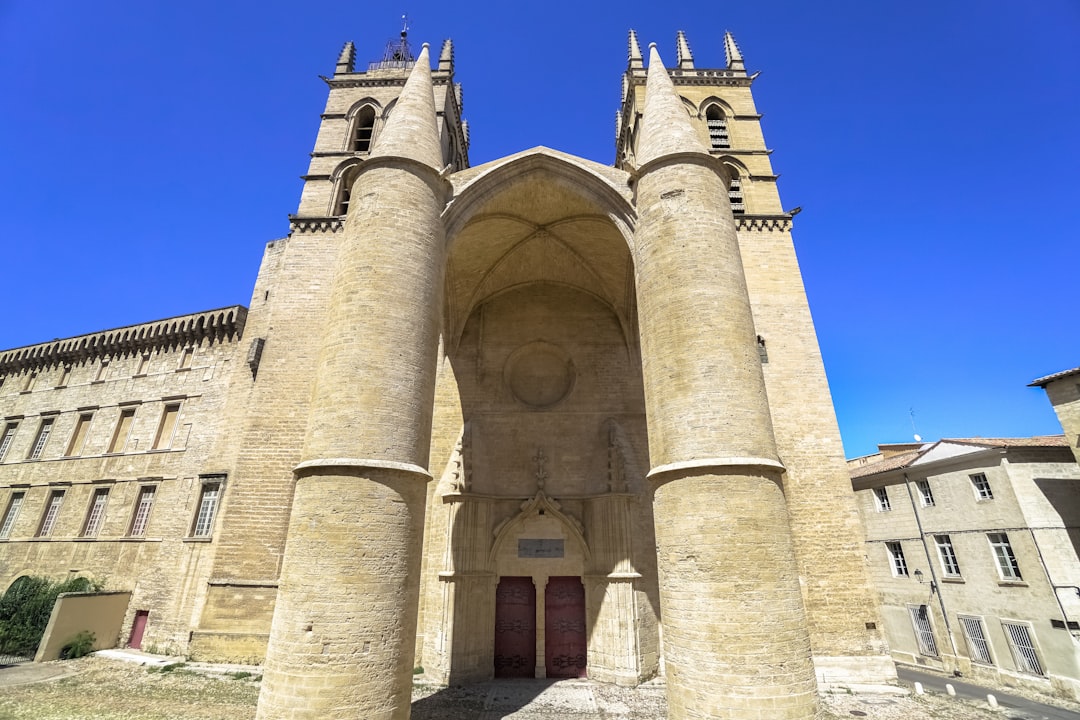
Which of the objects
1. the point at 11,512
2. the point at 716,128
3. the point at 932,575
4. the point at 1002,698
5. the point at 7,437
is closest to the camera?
the point at 1002,698

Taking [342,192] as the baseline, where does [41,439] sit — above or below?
below

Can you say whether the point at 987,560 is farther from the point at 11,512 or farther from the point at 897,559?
the point at 11,512

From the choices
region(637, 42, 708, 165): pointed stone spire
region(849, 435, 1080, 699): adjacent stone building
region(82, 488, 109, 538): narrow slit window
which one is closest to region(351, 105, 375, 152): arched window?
region(637, 42, 708, 165): pointed stone spire

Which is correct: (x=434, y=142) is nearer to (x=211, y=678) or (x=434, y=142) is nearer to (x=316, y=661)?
(x=316, y=661)

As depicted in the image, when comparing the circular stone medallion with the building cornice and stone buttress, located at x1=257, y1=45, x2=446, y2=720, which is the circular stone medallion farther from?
the building cornice

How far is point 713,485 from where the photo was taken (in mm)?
6367

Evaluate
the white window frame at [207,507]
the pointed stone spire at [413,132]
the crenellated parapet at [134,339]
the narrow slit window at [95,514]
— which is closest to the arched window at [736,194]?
the pointed stone spire at [413,132]

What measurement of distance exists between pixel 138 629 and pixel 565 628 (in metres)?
10.8

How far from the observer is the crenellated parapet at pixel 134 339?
16.3 meters

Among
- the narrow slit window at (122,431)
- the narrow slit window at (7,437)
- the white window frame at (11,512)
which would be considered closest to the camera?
the narrow slit window at (122,431)

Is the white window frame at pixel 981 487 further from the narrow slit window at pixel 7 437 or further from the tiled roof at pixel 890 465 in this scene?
the narrow slit window at pixel 7 437

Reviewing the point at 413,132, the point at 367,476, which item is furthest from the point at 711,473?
the point at 413,132

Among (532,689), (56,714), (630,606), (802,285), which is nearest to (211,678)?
(56,714)

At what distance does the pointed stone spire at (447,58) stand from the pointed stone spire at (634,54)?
249 inches
